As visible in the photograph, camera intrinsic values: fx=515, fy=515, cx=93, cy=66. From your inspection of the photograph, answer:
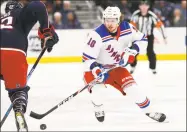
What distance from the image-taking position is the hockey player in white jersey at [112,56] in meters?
4.02

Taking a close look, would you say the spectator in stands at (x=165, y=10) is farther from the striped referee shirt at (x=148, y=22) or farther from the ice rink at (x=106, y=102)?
the striped referee shirt at (x=148, y=22)

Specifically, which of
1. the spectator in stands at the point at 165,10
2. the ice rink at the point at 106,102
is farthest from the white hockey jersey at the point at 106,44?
the spectator in stands at the point at 165,10

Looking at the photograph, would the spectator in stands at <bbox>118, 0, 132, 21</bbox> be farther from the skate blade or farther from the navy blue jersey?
the skate blade

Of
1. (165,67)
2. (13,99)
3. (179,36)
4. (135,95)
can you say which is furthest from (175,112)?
(179,36)

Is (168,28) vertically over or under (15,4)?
under

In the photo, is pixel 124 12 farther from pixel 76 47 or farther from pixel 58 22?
pixel 76 47

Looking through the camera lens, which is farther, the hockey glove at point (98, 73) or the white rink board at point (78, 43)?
the white rink board at point (78, 43)

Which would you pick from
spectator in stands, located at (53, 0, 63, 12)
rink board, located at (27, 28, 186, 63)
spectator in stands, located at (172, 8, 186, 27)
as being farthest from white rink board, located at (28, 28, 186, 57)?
spectator in stands, located at (53, 0, 63, 12)

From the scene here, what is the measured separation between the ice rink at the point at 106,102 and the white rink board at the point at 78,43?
0.50 meters

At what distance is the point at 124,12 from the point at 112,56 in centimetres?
542

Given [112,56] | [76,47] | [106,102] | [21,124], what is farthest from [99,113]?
[76,47]

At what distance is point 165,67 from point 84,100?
106 inches

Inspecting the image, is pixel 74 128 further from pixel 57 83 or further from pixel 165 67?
pixel 165 67

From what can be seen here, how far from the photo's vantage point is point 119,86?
4113 millimetres
